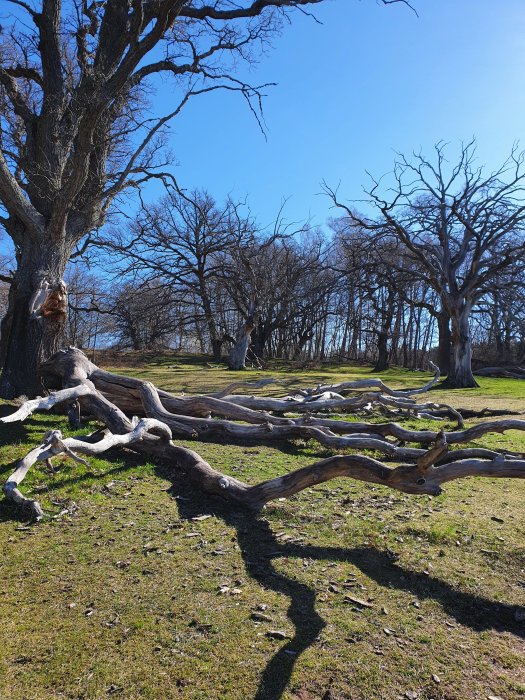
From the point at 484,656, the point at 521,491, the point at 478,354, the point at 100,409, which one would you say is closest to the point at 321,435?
the point at 521,491

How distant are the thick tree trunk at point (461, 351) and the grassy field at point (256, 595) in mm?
15049

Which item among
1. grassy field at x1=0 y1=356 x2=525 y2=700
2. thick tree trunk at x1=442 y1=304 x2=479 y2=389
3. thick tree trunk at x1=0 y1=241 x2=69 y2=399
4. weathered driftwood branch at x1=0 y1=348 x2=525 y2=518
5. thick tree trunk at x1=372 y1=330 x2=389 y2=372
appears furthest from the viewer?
thick tree trunk at x1=372 y1=330 x2=389 y2=372

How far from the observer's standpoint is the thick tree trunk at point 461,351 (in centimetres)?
1995

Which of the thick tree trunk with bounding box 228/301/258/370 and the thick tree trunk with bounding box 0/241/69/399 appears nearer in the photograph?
the thick tree trunk with bounding box 0/241/69/399

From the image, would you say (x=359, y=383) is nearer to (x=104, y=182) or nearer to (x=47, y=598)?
(x=104, y=182)

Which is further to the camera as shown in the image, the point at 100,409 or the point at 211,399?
the point at 211,399

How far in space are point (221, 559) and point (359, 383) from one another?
29.9 feet

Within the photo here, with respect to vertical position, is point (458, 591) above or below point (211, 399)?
below

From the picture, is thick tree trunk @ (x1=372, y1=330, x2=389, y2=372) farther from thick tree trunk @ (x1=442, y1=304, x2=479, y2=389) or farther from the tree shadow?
the tree shadow

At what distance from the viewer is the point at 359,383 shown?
41.5 ft

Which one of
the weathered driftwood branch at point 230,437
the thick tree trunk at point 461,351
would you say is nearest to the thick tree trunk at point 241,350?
the thick tree trunk at point 461,351

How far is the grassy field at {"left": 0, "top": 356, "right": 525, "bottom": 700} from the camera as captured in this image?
105 inches

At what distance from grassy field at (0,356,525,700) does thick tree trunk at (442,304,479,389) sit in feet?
49.4

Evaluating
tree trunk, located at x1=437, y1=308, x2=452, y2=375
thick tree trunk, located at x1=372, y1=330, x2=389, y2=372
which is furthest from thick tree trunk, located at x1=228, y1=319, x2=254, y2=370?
tree trunk, located at x1=437, y1=308, x2=452, y2=375
